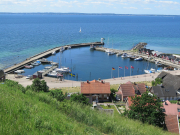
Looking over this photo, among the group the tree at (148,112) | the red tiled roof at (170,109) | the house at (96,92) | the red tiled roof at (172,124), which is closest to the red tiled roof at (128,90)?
the house at (96,92)

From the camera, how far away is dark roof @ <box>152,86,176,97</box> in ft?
121

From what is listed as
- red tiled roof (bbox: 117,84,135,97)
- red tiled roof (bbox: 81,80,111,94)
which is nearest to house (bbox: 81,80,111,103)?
red tiled roof (bbox: 81,80,111,94)

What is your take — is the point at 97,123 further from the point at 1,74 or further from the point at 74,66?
the point at 74,66

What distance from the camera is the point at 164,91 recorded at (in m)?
37.3

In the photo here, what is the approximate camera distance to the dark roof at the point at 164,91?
1447 inches

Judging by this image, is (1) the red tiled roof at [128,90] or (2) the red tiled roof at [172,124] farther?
(1) the red tiled roof at [128,90]

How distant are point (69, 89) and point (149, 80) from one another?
20.0 m

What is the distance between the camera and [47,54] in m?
80.3

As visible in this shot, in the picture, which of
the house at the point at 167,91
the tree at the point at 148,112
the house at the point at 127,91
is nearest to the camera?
the tree at the point at 148,112

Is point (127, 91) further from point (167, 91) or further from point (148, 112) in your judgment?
point (148, 112)

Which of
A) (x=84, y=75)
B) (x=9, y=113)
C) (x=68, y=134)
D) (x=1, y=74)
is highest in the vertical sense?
(x=9, y=113)

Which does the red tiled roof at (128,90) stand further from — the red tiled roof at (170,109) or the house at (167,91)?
the red tiled roof at (170,109)

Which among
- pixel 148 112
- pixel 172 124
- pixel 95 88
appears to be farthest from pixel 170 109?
pixel 95 88

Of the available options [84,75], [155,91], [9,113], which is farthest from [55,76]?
[9,113]
